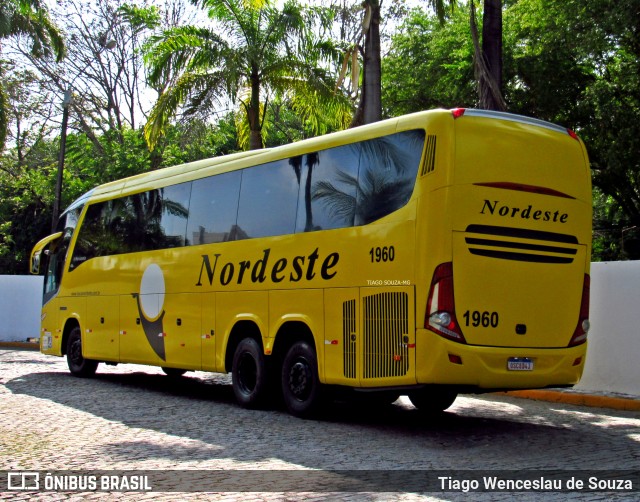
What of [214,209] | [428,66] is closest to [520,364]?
[214,209]

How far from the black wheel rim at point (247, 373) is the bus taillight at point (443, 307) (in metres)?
3.74

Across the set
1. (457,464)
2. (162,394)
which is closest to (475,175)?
(457,464)

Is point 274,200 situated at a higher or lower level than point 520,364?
higher

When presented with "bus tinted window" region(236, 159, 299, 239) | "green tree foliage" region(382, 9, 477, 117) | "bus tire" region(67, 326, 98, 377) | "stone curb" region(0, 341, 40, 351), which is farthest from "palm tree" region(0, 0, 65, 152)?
"bus tinted window" region(236, 159, 299, 239)

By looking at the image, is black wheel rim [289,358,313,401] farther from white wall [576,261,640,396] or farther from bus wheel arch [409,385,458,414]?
white wall [576,261,640,396]

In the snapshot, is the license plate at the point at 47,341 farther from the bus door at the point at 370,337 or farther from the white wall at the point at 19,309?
the white wall at the point at 19,309

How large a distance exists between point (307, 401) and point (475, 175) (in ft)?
11.7

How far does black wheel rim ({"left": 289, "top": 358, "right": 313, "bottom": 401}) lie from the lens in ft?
36.8

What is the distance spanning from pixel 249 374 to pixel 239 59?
1242 centimetres

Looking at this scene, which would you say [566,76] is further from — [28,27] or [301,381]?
[301,381]

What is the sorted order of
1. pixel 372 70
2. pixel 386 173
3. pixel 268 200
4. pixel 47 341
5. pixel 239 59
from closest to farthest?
pixel 386 173
pixel 268 200
pixel 47 341
pixel 372 70
pixel 239 59

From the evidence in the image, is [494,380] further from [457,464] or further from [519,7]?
[519,7]

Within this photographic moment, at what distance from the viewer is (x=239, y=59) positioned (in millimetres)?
23016

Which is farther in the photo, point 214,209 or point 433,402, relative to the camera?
point 214,209
